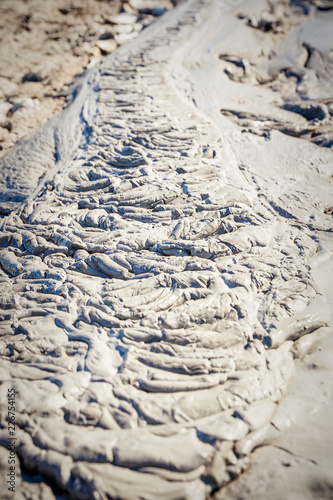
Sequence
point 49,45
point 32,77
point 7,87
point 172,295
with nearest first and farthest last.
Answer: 1. point 172,295
2. point 7,87
3. point 32,77
4. point 49,45

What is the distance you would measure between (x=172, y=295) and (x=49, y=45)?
569 centimetres

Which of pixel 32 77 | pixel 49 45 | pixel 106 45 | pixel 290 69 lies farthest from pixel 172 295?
pixel 49 45

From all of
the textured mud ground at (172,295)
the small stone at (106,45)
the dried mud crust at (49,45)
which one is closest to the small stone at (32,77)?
the dried mud crust at (49,45)

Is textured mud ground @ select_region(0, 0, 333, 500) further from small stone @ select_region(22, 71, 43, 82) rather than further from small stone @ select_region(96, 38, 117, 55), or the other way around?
small stone @ select_region(96, 38, 117, 55)

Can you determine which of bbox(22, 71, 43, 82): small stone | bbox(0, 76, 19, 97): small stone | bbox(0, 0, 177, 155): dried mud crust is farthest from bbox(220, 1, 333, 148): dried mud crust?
bbox(0, 76, 19, 97): small stone

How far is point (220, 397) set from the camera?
5.08 ft

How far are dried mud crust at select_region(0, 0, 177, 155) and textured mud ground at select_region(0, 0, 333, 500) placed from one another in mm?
614

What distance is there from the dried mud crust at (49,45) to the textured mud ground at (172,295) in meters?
0.61

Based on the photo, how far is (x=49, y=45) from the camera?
18.2 feet

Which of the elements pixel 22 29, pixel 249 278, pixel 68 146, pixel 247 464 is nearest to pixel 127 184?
pixel 68 146

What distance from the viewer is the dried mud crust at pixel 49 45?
4438 millimetres

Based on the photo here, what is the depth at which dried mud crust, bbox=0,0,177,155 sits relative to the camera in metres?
4.44

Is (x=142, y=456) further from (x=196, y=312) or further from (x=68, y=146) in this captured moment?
(x=68, y=146)

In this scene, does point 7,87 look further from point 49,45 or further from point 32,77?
point 49,45
